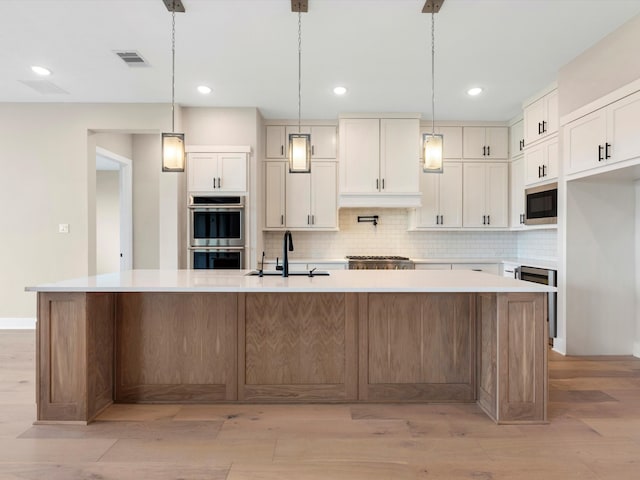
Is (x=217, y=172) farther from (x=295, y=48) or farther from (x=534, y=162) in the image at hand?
(x=534, y=162)

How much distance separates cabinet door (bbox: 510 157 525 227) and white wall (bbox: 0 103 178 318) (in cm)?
444

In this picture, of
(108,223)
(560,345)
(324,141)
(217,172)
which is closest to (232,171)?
(217,172)

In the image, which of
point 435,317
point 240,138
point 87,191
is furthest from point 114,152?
point 435,317

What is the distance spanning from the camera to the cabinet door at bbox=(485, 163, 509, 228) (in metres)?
5.81

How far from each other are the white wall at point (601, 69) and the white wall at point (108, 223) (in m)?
8.05

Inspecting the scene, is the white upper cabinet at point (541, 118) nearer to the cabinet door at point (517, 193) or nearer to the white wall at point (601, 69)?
the white wall at point (601, 69)

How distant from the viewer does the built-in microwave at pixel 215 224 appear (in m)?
5.13

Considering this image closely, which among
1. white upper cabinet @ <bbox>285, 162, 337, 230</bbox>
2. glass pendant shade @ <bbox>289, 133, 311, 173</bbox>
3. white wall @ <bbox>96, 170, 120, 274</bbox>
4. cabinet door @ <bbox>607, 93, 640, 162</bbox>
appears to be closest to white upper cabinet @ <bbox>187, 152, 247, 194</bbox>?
white upper cabinet @ <bbox>285, 162, 337, 230</bbox>

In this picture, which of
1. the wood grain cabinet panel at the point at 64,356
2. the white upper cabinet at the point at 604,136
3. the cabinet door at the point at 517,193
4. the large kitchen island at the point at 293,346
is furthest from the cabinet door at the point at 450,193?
the wood grain cabinet panel at the point at 64,356

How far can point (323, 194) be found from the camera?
577cm

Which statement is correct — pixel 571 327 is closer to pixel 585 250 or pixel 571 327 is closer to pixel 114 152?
pixel 585 250

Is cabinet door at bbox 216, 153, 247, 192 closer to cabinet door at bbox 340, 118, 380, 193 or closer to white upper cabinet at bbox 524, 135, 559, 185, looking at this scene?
cabinet door at bbox 340, 118, 380, 193

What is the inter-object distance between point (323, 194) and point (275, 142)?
96 centimetres

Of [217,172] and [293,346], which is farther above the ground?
[217,172]
